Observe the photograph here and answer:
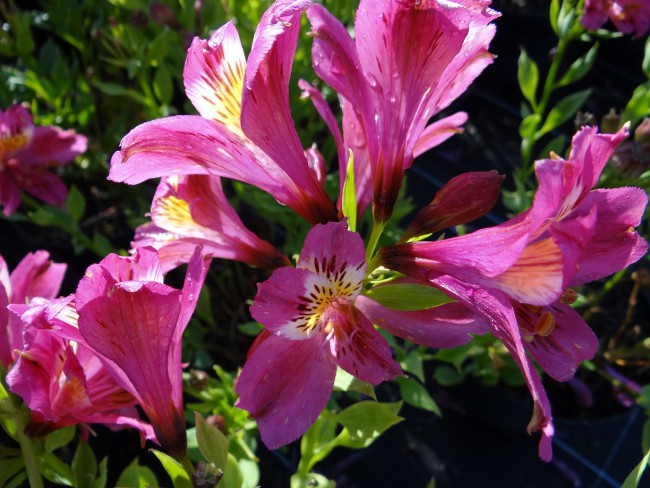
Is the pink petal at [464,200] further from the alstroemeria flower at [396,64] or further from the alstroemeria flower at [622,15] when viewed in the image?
the alstroemeria flower at [622,15]

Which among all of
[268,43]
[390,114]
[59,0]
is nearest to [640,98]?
[390,114]

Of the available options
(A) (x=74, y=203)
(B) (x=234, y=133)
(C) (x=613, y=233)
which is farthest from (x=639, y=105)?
(A) (x=74, y=203)

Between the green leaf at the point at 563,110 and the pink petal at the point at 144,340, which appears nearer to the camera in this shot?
the pink petal at the point at 144,340

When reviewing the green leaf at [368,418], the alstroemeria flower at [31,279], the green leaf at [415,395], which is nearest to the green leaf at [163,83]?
the alstroemeria flower at [31,279]

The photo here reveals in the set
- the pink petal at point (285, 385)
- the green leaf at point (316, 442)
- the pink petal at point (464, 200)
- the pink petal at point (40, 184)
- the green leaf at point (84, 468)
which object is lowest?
the green leaf at point (316, 442)

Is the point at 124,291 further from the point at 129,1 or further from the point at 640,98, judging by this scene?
the point at 129,1

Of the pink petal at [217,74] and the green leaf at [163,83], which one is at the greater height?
the pink petal at [217,74]

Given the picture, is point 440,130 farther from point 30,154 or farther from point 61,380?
point 30,154
